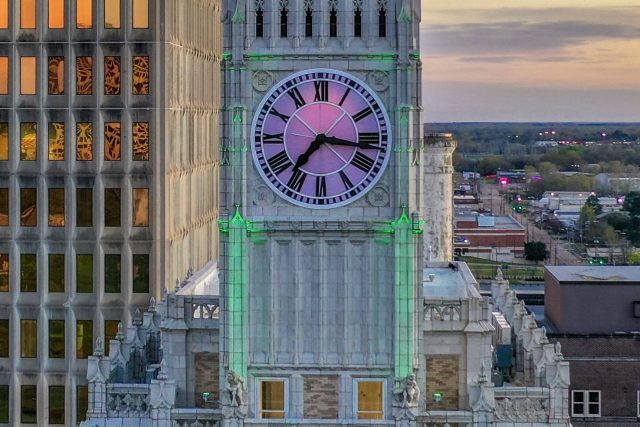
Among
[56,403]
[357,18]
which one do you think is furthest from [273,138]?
[56,403]

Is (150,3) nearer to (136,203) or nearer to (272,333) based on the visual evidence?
(136,203)

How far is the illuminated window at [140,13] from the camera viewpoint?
87.3m

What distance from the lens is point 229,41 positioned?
150 feet

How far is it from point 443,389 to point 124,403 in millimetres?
10187

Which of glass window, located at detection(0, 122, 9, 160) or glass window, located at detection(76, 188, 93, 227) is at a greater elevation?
glass window, located at detection(0, 122, 9, 160)

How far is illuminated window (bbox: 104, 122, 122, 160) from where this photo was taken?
289 feet

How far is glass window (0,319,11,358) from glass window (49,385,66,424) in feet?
11.0

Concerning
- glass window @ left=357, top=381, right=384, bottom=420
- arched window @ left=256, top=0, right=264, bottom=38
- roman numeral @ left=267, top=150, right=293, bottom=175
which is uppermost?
arched window @ left=256, top=0, right=264, bottom=38

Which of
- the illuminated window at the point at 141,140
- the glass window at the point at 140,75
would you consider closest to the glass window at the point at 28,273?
the illuminated window at the point at 141,140

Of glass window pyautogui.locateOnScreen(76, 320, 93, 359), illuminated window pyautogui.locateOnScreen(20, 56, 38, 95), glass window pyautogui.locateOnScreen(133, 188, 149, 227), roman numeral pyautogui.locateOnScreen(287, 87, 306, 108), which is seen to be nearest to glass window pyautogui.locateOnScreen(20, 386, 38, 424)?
glass window pyautogui.locateOnScreen(76, 320, 93, 359)

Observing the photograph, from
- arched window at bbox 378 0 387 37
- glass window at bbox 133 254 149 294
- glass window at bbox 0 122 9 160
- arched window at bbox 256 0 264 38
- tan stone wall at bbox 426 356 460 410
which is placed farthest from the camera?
glass window at bbox 0 122 9 160

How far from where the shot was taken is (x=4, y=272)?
88.9 m

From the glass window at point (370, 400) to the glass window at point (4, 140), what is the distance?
4713cm

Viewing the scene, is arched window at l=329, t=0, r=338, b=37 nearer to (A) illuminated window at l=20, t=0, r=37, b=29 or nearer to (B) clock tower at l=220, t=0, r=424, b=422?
(B) clock tower at l=220, t=0, r=424, b=422
